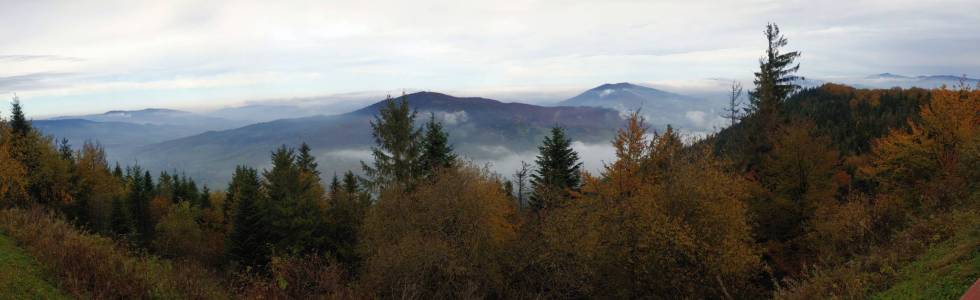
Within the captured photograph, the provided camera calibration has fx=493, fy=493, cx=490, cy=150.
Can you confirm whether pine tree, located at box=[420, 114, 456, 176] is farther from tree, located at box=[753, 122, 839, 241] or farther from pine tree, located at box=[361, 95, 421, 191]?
tree, located at box=[753, 122, 839, 241]

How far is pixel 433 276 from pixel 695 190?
11.2 m

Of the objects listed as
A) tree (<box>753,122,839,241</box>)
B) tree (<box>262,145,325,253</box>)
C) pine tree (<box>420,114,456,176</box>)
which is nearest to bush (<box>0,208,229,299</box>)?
tree (<box>262,145,325,253</box>)

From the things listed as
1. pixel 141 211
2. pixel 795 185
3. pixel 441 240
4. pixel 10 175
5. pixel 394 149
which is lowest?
pixel 141 211

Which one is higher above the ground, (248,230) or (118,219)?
(248,230)

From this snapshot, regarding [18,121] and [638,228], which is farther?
[18,121]

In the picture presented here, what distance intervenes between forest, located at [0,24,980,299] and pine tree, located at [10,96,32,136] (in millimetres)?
12038

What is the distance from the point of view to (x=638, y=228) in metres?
19.1

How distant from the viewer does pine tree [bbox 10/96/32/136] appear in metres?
48.0

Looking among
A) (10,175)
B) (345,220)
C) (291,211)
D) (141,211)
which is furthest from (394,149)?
(141,211)

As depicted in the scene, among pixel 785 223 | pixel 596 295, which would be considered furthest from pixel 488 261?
pixel 785 223

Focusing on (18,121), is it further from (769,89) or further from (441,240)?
(769,89)

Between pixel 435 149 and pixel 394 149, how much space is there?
389 centimetres

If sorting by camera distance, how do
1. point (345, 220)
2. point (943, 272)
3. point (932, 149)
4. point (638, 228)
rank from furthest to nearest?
point (345, 220), point (932, 149), point (638, 228), point (943, 272)

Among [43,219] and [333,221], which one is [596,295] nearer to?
[43,219]
